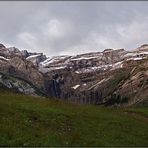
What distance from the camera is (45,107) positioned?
4706 cm

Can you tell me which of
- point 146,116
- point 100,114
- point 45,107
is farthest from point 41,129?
point 146,116

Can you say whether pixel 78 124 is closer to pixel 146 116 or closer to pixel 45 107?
pixel 45 107

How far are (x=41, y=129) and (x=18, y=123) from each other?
218cm

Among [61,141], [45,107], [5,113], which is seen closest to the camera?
[61,141]

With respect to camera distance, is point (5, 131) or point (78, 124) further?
point (78, 124)

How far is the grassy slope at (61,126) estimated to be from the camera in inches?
1312

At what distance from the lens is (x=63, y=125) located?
133 ft

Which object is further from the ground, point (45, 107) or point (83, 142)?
point (45, 107)

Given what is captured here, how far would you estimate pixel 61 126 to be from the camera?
131 ft

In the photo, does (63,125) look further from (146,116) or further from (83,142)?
(146,116)

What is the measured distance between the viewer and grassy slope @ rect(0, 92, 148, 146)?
33.3 meters

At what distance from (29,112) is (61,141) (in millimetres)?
10071

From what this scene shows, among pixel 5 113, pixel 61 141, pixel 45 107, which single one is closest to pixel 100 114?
pixel 45 107

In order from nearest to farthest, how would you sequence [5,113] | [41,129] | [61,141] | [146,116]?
[61,141] < [41,129] < [5,113] < [146,116]
